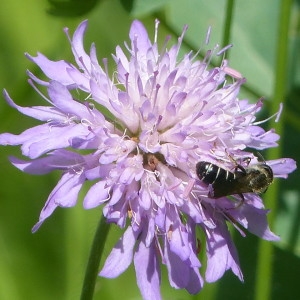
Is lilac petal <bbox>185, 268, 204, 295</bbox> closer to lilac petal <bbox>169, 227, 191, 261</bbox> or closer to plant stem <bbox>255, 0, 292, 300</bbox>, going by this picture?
lilac petal <bbox>169, 227, 191, 261</bbox>

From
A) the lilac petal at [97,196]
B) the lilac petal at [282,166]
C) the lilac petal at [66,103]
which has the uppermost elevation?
the lilac petal at [282,166]

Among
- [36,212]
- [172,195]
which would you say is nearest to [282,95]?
[172,195]

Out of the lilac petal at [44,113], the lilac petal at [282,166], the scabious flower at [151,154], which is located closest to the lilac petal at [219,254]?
the scabious flower at [151,154]

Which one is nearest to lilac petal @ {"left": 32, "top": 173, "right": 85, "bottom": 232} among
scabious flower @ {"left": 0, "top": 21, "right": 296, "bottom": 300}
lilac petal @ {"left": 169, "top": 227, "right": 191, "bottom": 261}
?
scabious flower @ {"left": 0, "top": 21, "right": 296, "bottom": 300}

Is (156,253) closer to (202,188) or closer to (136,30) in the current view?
(202,188)

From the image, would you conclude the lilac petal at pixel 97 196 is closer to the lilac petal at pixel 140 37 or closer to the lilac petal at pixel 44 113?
the lilac petal at pixel 44 113

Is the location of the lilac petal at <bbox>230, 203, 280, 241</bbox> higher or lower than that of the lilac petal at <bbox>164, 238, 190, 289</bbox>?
higher

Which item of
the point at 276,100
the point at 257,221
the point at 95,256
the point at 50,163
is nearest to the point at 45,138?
the point at 50,163

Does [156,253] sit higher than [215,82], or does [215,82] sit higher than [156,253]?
[215,82]
